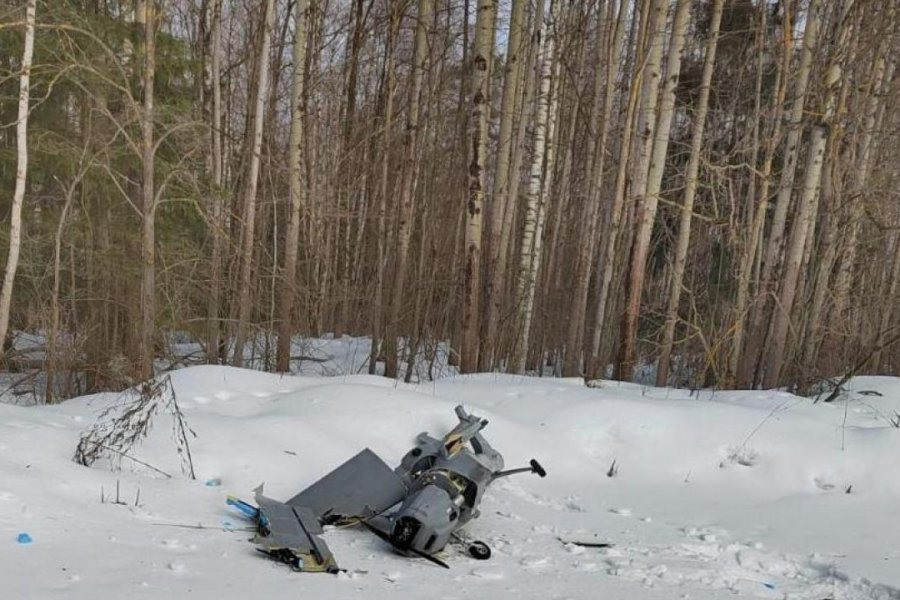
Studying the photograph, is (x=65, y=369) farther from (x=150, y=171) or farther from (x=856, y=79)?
(x=856, y=79)

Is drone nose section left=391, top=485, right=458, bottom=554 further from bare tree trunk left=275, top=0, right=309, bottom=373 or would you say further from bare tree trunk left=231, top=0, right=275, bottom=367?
bare tree trunk left=231, top=0, right=275, bottom=367

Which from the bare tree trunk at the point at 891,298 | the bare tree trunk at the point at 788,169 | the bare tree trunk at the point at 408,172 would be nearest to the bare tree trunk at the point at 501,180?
the bare tree trunk at the point at 408,172

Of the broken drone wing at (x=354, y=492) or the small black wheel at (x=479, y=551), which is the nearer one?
the small black wheel at (x=479, y=551)

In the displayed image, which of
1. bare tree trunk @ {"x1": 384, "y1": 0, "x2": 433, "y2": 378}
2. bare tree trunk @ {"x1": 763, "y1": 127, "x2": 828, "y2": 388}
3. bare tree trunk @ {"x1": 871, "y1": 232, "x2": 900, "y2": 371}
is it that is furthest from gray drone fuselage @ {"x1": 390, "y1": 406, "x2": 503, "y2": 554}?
bare tree trunk @ {"x1": 871, "y1": 232, "x2": 900, "y2": 371}

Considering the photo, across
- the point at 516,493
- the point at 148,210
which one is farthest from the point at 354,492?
the point at 148,210

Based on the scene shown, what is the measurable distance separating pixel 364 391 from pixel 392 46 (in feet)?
20.8

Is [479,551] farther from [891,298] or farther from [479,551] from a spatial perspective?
[891,298]

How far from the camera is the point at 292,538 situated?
10.6ft

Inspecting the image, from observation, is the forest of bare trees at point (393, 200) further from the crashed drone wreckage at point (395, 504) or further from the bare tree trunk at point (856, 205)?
the crashed drone wreckage at point (395, 504)

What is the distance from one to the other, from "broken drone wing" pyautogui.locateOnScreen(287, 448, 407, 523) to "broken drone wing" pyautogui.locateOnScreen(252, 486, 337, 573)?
22 cm

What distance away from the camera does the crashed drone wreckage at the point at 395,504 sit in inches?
128

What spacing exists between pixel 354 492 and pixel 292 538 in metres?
0.79

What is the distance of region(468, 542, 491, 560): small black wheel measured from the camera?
351 centimetres

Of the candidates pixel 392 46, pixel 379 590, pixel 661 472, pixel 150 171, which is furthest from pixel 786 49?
pixel 379 590
